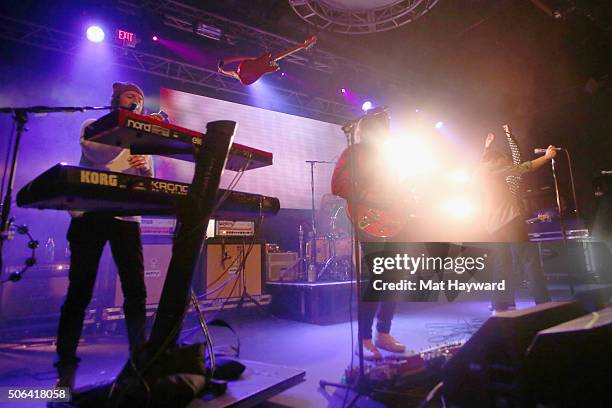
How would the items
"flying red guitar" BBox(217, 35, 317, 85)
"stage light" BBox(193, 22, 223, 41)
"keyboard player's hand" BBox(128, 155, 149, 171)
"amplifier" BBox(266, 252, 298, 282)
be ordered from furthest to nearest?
"flying red guitar" BBox(217, 35, 317, 85), "amplifier" BBox(266, 252, 298, 282), "stage light" BBox(193, 22, 223, 41), "keyboard player's hand" BBox(128, 155, 149, 171)

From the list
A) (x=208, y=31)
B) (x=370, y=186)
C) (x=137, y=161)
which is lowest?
(x=370, y=186)

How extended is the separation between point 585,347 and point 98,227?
2.39 metres

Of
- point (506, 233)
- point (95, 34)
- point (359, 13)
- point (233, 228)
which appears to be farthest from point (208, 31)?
point (506, 233)

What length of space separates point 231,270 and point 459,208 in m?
4.77

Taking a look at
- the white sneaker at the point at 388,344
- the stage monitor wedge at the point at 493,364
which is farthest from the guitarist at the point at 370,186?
the stage monitor wedge at the point at 493,364

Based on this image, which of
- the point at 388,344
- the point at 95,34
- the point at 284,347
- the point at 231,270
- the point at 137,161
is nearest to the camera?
the point at 137,161

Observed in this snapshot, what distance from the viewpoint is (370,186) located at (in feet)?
8.91

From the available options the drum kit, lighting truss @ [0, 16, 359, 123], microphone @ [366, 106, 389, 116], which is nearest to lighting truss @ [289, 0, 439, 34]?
lighting truss @ [0, 16, 359, 123]

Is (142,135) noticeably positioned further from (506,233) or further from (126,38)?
(126,38)

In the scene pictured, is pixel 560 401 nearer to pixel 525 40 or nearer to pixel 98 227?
pixel 98 227

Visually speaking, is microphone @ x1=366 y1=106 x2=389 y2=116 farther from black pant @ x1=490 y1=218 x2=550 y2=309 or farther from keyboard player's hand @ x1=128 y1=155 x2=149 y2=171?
black pant @ x1=490 y1=218 x2=550 y2=309

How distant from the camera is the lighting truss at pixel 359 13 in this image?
500 cm

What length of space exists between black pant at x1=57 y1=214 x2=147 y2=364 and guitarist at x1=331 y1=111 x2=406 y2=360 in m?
1.54

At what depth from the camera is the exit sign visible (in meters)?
5.14
